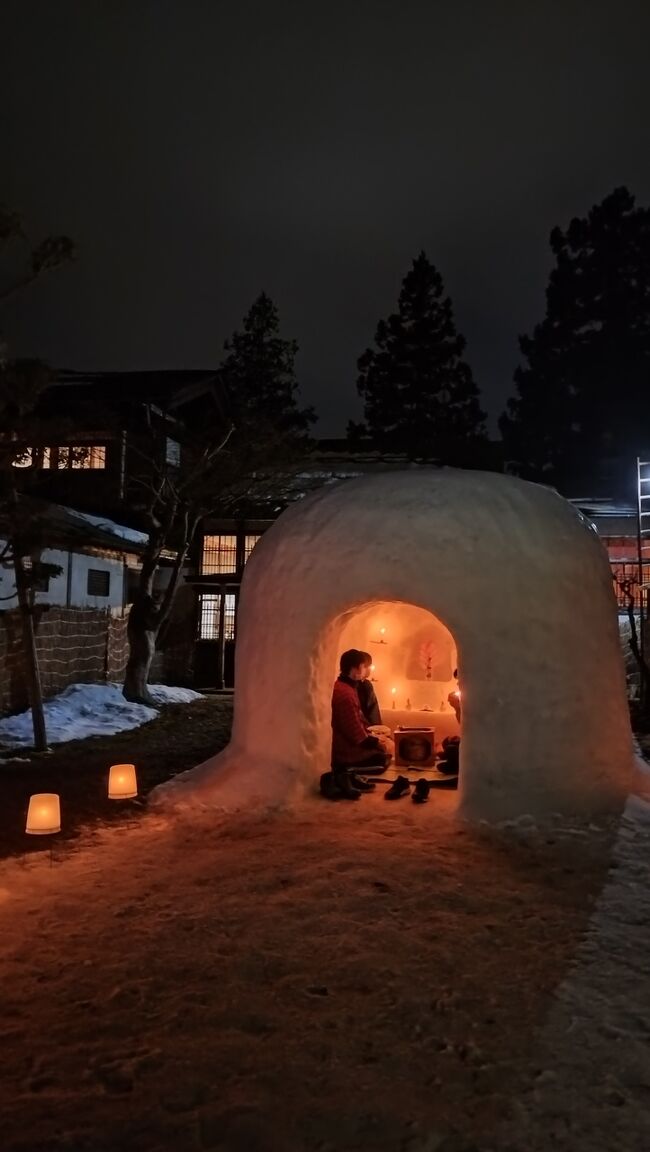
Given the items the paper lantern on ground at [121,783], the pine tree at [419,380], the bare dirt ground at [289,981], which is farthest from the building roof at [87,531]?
the pine tree at [419,380]

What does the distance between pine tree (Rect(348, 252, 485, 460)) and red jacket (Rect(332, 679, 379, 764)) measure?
24778 millimetres

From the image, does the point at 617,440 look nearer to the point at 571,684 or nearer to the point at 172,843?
the point at 571,684

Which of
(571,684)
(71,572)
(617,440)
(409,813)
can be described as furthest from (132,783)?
(617,440)

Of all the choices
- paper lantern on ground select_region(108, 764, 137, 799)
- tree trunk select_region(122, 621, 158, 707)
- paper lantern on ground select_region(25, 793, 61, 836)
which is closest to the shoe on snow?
paper lantern on ground select_region(108, 764, 137, 799)

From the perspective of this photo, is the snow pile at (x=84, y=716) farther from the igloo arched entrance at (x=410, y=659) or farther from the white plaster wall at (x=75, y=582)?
the igloo arched entrance at (x=410, y=659)

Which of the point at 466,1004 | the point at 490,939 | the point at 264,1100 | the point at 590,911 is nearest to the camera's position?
the point at 264,1100

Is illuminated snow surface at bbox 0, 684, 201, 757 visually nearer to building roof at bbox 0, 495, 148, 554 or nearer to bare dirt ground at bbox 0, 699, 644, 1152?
building roof at bbox 0, 495, 148, 554

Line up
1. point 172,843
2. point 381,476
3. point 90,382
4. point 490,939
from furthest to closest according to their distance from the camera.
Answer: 1. point 90,382
2. point 381,476
3. point 172,843
4. point 490,939

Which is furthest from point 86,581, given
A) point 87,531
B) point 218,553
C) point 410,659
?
point 410,659

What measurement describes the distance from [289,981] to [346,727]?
423 centimetres

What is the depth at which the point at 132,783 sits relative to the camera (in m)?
7.83

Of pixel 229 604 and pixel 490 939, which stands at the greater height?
pixel 229 604

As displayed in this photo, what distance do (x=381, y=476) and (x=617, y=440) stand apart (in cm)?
2377

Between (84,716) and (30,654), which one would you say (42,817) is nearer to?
(30,654)
